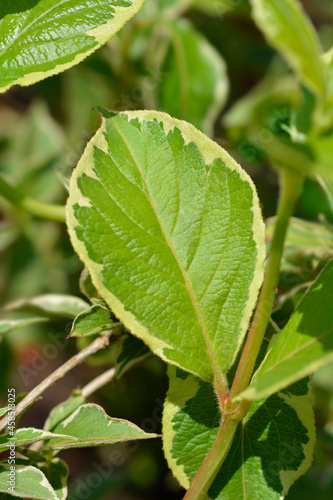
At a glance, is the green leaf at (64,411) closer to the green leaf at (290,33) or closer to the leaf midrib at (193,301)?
the leaf midrib at (193,301)

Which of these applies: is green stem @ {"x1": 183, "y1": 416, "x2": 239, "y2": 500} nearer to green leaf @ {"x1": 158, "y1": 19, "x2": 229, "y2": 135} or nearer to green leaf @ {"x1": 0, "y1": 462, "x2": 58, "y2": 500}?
green leaf @ {"x1": 0, "y1": 462, "x2": 58, "y2": 500}

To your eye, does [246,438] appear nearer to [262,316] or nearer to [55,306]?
[262,316]

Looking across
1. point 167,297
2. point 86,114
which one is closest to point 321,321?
point 167,297

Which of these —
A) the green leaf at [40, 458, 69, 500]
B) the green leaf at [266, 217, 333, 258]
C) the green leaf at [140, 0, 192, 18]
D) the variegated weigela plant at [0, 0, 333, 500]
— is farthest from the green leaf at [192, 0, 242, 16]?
the green leaf at [40, 458, 69, 500]

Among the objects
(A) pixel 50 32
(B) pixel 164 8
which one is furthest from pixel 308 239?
(B) pixel 164 8

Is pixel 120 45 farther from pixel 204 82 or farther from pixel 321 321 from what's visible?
pixel 321 321
